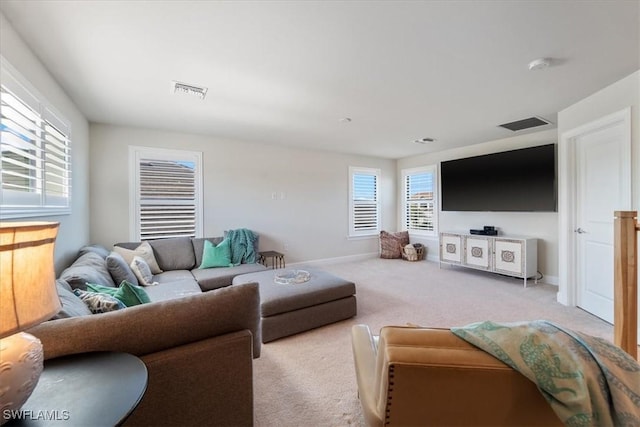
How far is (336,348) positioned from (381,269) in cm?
298

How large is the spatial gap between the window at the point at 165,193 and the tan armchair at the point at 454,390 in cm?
422

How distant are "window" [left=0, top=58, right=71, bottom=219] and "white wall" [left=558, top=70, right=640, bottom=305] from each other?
189 inches

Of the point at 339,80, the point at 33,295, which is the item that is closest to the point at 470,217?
the point at 339,80

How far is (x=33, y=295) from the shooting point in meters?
0.75

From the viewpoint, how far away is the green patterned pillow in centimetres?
154

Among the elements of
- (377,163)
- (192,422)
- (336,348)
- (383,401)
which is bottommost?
(336,348)

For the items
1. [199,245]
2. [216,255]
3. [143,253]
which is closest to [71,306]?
[143,253]

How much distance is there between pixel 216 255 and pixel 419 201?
459cm

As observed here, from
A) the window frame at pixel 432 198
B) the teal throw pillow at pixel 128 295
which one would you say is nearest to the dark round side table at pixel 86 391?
the teal throw pillow at pixel 128 295

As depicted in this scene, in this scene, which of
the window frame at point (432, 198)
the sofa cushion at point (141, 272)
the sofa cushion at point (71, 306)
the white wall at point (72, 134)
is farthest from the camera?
the window frame at point (432, 198)

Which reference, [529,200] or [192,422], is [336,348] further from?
[529,200]

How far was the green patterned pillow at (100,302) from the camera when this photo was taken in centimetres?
154

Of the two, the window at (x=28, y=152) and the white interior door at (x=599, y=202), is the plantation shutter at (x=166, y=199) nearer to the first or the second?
the window at (x=28, y=152)

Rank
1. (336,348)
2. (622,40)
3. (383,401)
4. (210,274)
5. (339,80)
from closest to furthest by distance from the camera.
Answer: (383,401)
(622,40)
(336,348)
(339,80)
(210,274)
